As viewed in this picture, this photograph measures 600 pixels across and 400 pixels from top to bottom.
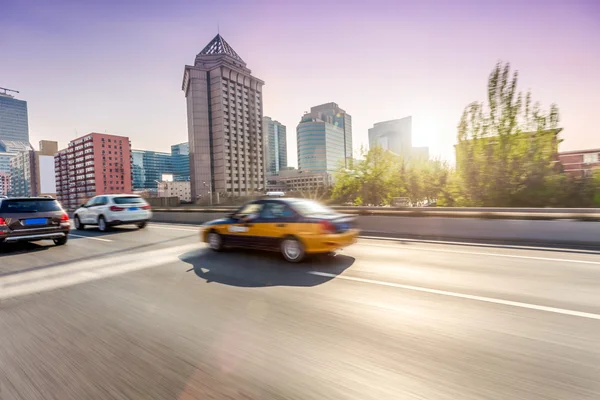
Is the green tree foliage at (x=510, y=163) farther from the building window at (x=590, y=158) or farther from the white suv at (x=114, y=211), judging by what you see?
the white suv at (x=114, y=211)

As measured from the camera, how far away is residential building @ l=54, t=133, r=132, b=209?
124 metres

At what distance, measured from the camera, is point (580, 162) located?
909 inches

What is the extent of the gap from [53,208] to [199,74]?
112 metres

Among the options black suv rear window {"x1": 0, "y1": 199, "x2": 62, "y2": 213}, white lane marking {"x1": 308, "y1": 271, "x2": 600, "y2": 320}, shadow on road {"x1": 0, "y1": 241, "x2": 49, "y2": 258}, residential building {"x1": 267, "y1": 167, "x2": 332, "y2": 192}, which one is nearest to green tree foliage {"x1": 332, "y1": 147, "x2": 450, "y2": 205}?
black suv rear window {"x1": 0, "y1": 199, "x2": 62, "y2": 213}

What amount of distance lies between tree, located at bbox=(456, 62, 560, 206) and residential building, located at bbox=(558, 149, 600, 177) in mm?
1492

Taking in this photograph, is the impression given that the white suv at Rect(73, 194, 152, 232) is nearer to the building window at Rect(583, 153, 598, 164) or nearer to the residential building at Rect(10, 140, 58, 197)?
the building window at Rect(583, 153, 598, 164)

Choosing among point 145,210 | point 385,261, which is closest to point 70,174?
point 145,210

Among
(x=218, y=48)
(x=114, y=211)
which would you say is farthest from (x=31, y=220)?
(x=218, y=48)

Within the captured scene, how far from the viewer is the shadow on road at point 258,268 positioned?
5047 mm

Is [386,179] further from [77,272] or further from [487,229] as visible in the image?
[77,272]

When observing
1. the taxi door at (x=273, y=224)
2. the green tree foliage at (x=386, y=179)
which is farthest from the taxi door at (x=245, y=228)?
the green tree foliage at (x=386, y=179)

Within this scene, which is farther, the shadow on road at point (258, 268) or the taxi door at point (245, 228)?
the taxi door at point (245, 228)

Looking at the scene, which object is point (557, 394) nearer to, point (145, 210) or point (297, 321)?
point (297, 321)

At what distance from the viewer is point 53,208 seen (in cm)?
917
